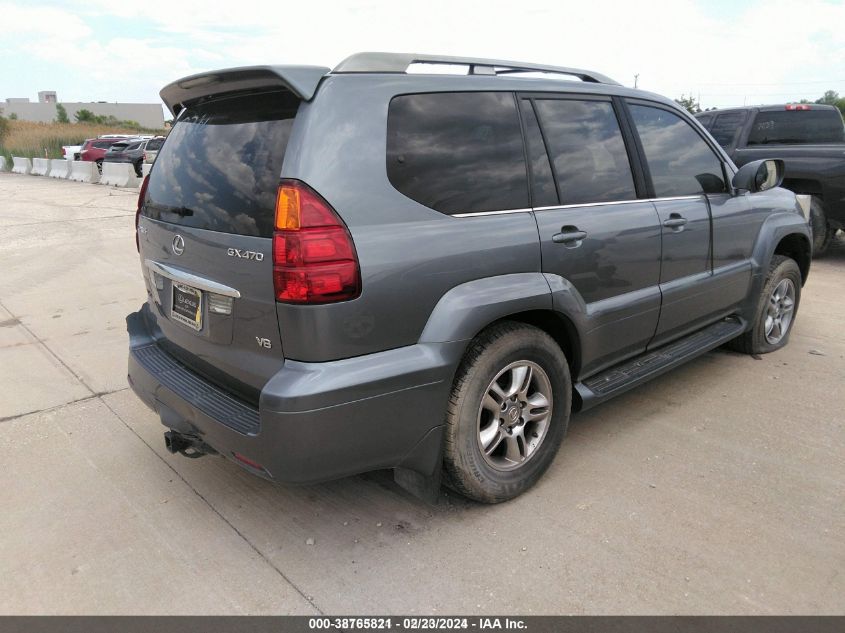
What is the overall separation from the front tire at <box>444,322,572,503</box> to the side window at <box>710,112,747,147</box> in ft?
24.0

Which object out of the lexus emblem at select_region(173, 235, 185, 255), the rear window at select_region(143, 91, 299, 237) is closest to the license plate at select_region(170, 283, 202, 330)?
the lexus emblem at select_region(173, 235, 185, 255)

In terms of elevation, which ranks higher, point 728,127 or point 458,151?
point 728,127

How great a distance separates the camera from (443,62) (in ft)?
9.29

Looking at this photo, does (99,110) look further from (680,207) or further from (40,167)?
(680,207)

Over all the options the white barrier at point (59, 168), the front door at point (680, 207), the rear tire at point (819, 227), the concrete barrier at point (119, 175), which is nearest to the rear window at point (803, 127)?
the rear tire at point (819, 227)

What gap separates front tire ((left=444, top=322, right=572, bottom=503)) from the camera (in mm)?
2689

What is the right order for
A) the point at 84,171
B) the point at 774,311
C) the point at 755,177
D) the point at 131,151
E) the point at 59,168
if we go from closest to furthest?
the point at 755,177 < the point at 774,311 < the point at 84,171 < the point at 131,151 < the point at 59,168

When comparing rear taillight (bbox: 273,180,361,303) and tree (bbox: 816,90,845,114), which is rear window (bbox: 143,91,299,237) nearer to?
rear taillight (bbox: 273,180,361,303)

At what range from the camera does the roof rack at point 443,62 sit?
2.51m

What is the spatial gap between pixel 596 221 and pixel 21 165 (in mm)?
34129

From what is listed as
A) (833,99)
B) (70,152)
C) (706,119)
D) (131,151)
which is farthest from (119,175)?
(833,99)

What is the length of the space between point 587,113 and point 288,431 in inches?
88.1

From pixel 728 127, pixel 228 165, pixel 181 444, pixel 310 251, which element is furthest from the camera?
pixel 728 127
